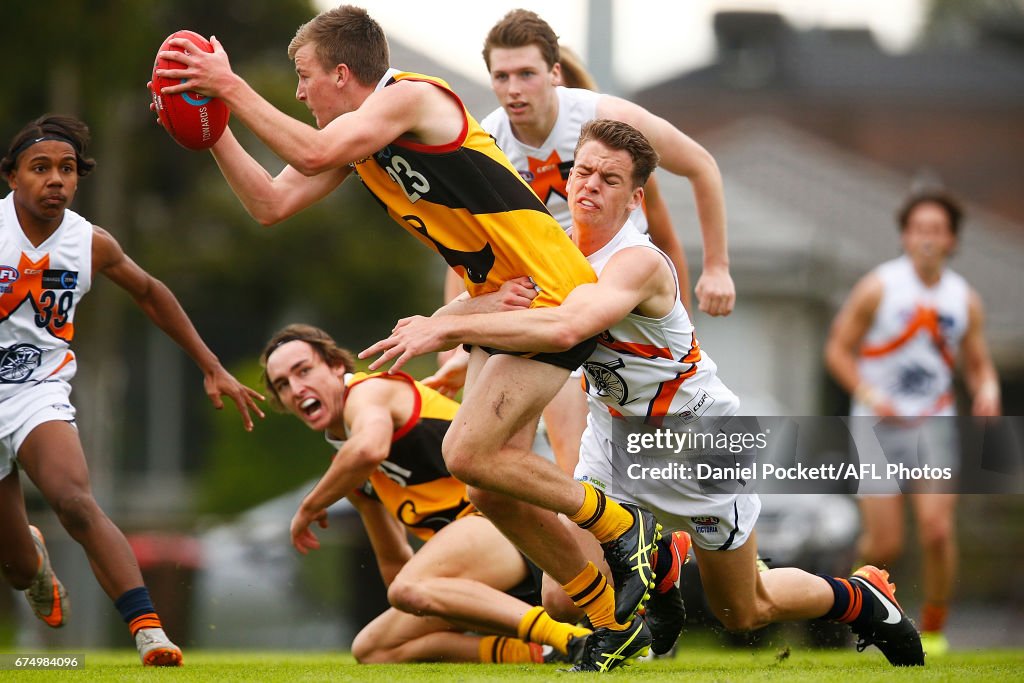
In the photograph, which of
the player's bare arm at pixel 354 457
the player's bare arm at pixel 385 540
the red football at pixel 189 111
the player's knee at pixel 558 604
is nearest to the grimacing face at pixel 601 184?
the red football at pixel 189 111

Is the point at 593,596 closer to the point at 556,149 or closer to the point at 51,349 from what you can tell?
the point at 556,149

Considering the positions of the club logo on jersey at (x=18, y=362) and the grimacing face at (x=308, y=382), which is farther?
the grimacing face at (x=308, y=382)

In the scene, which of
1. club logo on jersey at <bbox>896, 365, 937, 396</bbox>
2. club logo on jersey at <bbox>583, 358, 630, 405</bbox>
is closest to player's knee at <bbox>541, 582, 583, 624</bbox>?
club logo on jersey at <bbox>583, 358, 630, 405</bbox>

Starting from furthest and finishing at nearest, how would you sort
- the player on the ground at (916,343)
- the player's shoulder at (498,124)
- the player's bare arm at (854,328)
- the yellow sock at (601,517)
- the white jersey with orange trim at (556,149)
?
the player's bare arm at (854,328) → the player on the ground at (916,343) → the player's shoulder at (498,124) → the white jersey with orange trim at (556,149) → the yellow sock at (601,517)

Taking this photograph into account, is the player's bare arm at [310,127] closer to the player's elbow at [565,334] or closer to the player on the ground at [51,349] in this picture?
the player's elbow at [565,334]

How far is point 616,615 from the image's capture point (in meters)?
5.01

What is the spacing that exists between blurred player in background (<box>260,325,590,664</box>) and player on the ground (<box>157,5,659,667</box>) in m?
0.88

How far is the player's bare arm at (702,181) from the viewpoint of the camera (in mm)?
6031

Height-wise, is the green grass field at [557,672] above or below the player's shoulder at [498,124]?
below

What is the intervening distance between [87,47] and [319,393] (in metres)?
8.39

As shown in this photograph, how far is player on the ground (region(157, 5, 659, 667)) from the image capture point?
4.95 m

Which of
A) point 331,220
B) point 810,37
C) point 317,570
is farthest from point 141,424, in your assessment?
point 810,37

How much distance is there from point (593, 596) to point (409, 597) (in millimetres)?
1118

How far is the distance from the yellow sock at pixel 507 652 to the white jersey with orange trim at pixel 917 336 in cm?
347
